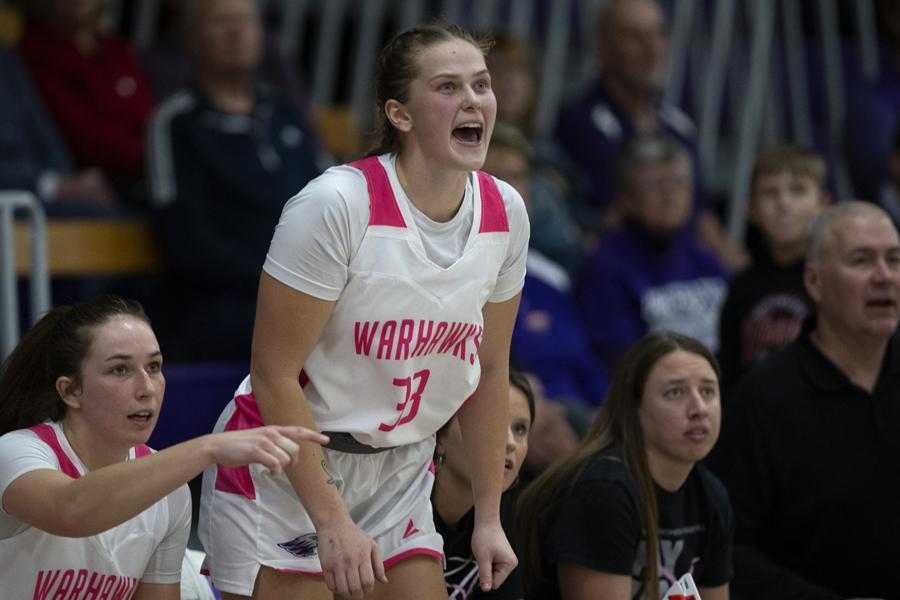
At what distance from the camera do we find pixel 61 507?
8.71 ft

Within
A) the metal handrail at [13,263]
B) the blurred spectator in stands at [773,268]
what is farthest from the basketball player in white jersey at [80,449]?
the blurred spectator in stands at [773,268]

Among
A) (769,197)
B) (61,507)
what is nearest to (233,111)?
(769,197)

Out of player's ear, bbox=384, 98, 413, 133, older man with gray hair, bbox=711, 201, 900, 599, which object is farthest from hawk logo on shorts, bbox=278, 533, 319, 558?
older man with gray hair, bbox=711, 201, 900, 599

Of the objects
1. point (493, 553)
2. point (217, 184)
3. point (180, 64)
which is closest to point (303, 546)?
point (493, 553)

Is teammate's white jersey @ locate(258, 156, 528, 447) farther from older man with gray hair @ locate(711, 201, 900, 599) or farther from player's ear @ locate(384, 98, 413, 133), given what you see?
older man with gray hair @ locate(711, 201, 900, 599)

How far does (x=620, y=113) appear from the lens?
6.37 metres

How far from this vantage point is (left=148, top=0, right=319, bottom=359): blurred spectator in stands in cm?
506

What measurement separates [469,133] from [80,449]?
102 centimetres

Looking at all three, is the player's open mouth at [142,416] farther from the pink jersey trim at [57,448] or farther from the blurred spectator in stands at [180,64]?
the blurred spectator in stands at [180,64]

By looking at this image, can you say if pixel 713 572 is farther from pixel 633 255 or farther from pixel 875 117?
pixel 875 117

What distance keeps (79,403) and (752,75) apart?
4.85 m

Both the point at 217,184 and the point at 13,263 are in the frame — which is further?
the point at 217,184

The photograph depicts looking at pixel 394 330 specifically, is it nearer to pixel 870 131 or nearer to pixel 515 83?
pixel 515 83

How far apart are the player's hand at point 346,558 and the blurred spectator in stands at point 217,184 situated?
2.49 metres
